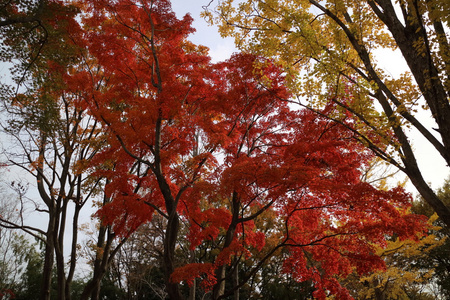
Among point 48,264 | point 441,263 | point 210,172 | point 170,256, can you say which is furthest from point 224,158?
point 441,263

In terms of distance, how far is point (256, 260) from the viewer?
54.0 feet

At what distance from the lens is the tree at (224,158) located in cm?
636

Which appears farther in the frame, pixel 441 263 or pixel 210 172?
pixel 441 263

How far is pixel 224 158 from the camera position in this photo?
8.53 metres

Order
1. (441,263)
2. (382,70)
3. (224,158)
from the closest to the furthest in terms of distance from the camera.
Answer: (382,70) < (224,158) < (441,263)

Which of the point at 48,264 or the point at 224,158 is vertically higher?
the point at 224,158

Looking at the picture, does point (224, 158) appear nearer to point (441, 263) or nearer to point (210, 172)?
point (210, 172)

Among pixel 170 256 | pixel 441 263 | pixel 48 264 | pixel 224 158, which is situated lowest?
pixel 441 263

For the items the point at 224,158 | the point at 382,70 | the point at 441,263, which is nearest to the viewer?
the point at 382,70

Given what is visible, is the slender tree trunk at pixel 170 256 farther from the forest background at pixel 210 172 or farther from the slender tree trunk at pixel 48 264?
the slender tree trunk at pixel 48 264

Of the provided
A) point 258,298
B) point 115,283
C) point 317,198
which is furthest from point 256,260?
point 317,198

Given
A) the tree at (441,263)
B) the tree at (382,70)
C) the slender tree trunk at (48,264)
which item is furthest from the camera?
the tree at (441,263)

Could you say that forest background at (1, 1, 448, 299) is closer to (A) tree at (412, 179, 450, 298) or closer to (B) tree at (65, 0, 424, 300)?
(B) tree at (65, 0, 424, 300)

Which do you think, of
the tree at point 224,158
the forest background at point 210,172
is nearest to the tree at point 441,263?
the forest background at point 210,172
